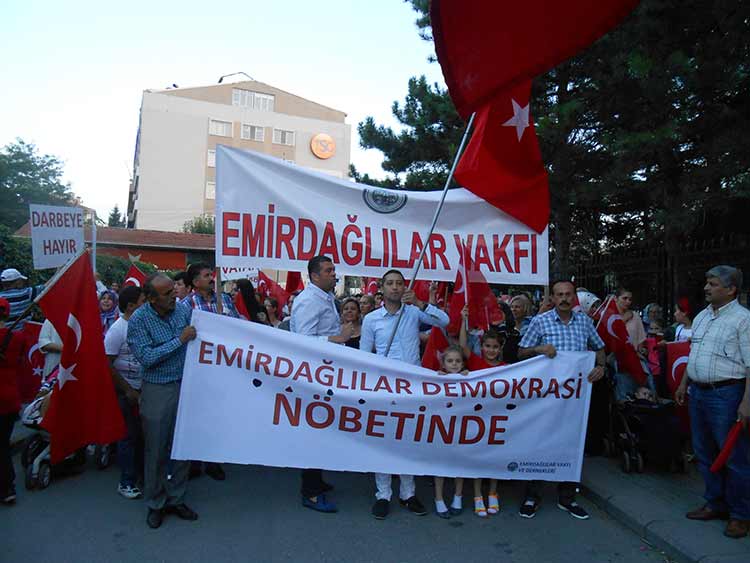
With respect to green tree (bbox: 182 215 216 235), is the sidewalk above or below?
below

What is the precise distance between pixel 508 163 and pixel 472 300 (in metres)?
1.32

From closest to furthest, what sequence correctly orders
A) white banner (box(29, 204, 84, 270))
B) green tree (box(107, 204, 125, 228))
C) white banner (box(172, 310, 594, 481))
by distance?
white banner (box(172, 310, 594, 481)) → white banner (box(29, 204, 84, 270)) → green tree (box(107, 204, 125, 228))

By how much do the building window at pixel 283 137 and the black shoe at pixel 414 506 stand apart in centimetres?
5058

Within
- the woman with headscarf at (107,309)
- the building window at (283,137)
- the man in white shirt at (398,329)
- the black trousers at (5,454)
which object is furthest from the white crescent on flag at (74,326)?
Result: the building window at (283,137)

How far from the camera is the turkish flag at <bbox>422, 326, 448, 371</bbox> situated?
4785mm

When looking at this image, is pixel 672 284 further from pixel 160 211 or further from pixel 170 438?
pixel 160 211

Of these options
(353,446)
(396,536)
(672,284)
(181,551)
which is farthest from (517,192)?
(672,284)

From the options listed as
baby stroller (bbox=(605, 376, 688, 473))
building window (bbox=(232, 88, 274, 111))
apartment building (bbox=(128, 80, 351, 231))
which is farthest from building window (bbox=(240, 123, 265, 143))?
baby stroller (bbox=(605, 376, 688, 473))

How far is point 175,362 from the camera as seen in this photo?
14.3 ft

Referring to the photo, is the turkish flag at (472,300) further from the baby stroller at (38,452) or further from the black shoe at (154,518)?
the baby stroller at (38,452)

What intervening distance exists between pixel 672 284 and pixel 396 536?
23.2 ft

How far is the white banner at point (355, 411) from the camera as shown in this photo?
432cm

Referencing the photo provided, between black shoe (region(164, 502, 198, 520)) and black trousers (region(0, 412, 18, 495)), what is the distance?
135 cm

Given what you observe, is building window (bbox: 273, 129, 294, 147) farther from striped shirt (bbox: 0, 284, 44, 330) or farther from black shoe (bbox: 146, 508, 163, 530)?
black shoe (bbox: 146, 508, 163, 530)
